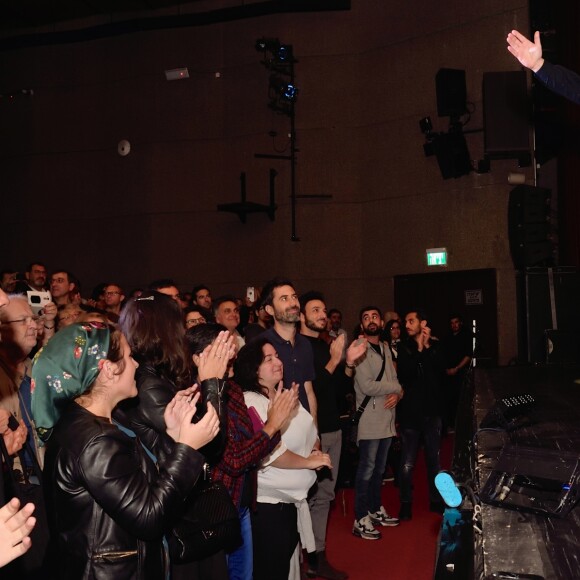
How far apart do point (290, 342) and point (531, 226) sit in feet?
17.6

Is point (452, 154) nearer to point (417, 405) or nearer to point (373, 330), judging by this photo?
point (373, 330)

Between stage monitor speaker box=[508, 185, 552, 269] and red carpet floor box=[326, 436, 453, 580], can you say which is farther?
stage monitor speaker box=[508, 185, 552, 269]

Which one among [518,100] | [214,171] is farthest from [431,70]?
[214,171]

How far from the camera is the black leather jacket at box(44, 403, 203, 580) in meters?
1.87

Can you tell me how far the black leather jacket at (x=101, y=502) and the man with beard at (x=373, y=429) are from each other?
3371 millimetres

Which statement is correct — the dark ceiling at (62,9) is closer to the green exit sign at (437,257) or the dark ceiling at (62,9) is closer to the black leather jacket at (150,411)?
the green exit sign at (437,257)

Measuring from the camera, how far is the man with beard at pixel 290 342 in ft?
14.0

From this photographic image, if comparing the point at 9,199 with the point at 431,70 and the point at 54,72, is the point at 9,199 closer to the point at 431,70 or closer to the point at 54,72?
the point at 54,72

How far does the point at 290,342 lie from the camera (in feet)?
14.2

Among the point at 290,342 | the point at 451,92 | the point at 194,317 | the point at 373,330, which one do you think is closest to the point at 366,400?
the point at 373,330

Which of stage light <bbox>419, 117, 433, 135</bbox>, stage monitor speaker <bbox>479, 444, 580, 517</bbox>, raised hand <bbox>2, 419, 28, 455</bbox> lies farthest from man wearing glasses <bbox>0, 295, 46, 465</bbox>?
stage light <bbox>419, 117, 433, 135</bbox>

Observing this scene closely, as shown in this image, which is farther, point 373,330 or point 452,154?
point 452,154

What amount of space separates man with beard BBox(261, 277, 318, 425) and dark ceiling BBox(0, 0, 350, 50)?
25.9ft

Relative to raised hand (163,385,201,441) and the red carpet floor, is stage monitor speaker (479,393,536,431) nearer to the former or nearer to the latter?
the red carpet floor
